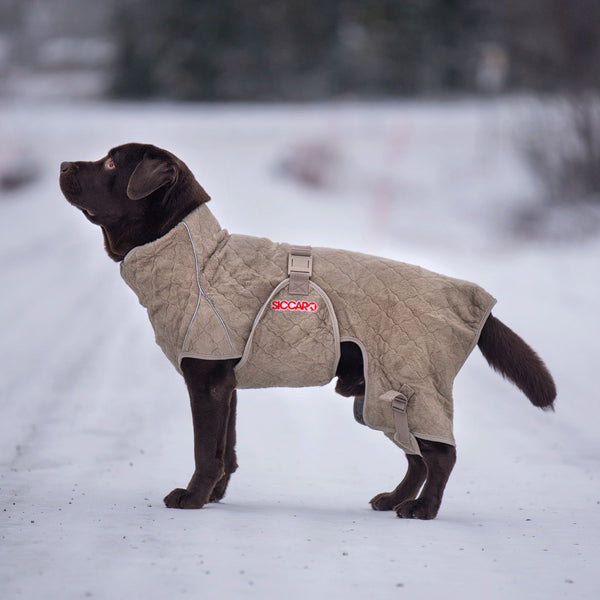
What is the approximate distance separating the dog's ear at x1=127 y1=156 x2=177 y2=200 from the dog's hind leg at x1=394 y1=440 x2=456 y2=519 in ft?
5.01

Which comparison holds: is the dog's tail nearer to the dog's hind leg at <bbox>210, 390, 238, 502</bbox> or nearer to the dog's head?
the dog's hind leg at <bbox>210, 390, 238, 502</bbox>

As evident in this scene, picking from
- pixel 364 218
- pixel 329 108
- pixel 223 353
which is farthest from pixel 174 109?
pixel 223 353

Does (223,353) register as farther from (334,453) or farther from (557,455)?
(557,455)

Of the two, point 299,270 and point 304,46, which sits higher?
point 299,270

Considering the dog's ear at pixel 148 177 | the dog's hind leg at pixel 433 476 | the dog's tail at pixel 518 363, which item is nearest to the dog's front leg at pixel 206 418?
the dog's ear at pixel 148 177

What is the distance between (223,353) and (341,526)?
2.70ft

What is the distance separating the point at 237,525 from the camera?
3.18 meters

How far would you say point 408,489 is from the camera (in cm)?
376

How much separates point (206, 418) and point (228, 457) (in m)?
0.41

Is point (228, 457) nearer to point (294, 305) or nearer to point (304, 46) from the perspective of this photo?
point (294, 305)

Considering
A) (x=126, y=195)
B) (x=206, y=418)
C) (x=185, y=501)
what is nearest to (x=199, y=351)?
(x=206, y=418)

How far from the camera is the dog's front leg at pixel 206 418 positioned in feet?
11.2

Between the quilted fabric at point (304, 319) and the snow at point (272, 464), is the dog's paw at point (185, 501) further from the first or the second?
the quilted fabric at point (304, 319)

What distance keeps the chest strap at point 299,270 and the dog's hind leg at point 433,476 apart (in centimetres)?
→ 81
